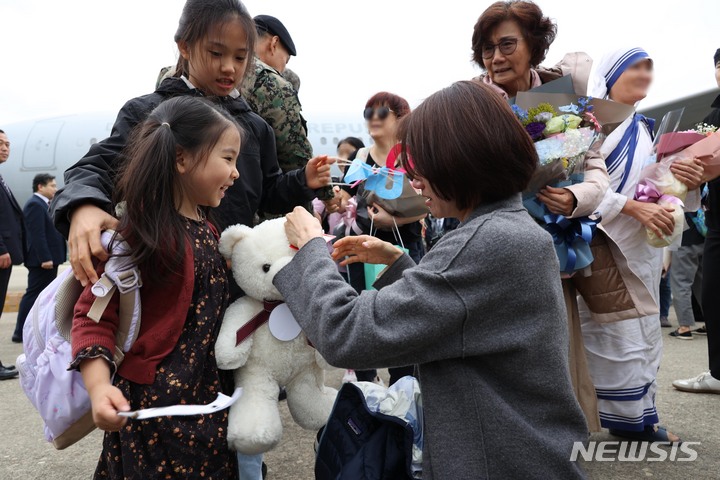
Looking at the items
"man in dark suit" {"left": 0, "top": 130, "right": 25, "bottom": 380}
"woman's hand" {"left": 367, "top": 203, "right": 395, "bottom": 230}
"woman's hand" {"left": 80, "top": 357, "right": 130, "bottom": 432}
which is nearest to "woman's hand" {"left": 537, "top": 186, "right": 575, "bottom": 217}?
"woman's hand" {"left": 367, "top": 203, "right": 395, "bottom": 230}

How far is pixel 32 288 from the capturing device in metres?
6.12

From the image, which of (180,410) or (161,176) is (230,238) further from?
(180,410)

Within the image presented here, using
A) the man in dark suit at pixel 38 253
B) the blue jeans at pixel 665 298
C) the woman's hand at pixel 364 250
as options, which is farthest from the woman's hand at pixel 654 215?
the man in dark suit at pixel 38 253

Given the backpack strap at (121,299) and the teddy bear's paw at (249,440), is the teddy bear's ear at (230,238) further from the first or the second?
the teddy bear's paw at (249,440)

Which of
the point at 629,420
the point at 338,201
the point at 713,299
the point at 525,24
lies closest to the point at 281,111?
the point at 338,201

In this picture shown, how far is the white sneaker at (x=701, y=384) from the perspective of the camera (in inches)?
146

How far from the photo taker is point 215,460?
148 centimetres

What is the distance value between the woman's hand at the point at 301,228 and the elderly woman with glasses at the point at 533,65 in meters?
1.18

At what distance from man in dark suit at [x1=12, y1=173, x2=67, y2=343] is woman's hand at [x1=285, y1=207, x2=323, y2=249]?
5.60m

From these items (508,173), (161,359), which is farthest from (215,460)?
(508,173)

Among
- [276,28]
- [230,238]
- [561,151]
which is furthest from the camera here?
[276,28]

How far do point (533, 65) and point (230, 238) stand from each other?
184cm

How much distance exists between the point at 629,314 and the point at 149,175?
2.08 meters

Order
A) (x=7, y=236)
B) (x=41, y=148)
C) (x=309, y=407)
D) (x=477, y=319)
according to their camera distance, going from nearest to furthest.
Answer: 1. (x=477, y=319)
2. (x=309, y=407)
3. (x=7, y=236)
4. (x=41, y=148)
